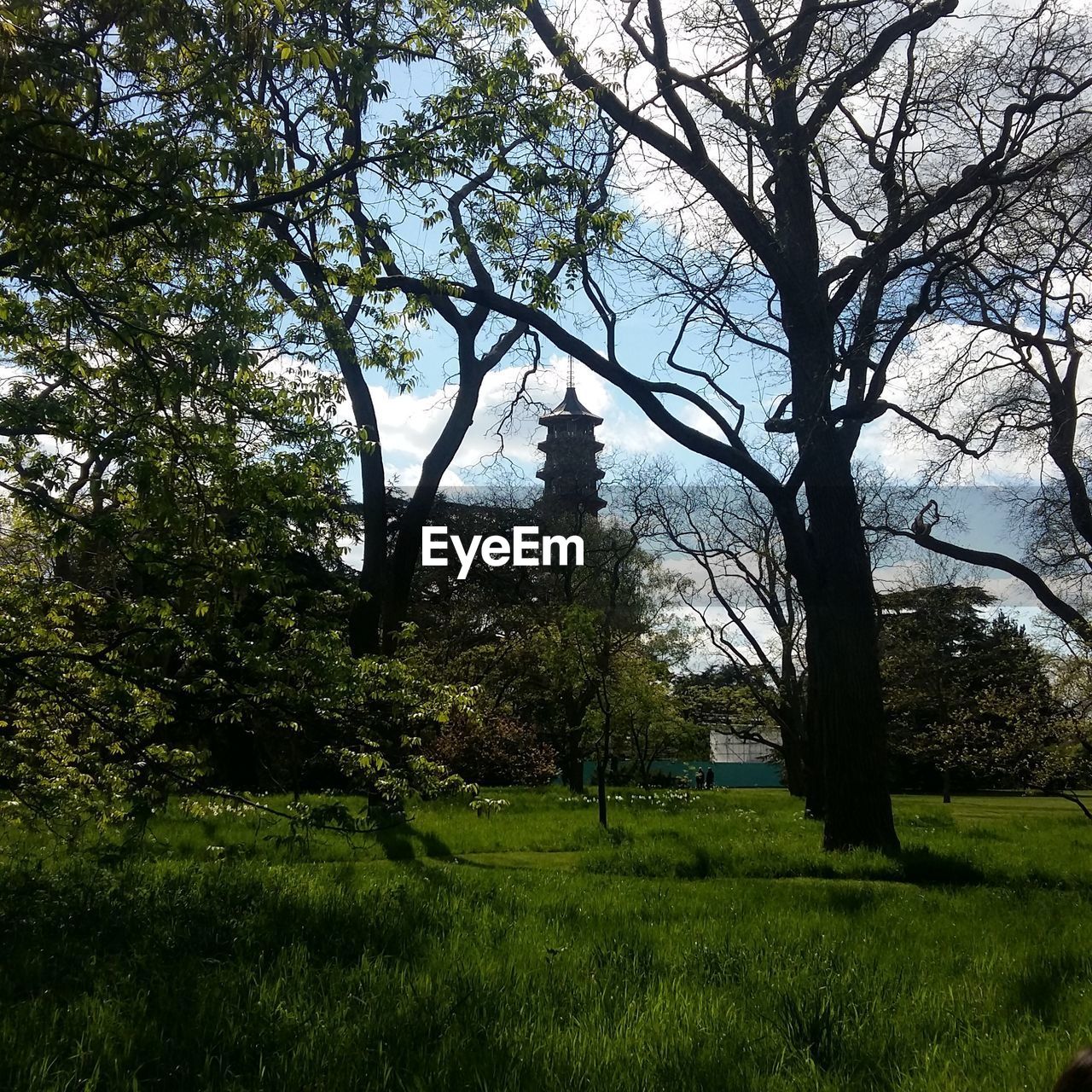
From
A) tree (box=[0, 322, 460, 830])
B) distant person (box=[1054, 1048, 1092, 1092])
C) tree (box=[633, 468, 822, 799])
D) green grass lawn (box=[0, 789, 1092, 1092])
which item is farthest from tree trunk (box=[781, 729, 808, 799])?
distant person (box=[1054, 1048, 1092, 1092])

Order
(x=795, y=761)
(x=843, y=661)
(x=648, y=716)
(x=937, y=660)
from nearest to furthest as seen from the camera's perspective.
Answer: (x=843, y=661) → (x=795, y=761) → (x=648, y=716) → (x=937, y=660)

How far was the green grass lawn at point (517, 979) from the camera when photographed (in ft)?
10.6

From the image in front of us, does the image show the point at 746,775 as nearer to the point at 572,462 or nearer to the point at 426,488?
the point at 572,462

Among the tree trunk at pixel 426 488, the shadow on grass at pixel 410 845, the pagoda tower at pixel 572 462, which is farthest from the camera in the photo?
the pagoda tower at pixel 572 462

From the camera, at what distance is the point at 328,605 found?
7.68 meters

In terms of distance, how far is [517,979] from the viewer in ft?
14.0

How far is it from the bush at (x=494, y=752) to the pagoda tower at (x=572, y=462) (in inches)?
286

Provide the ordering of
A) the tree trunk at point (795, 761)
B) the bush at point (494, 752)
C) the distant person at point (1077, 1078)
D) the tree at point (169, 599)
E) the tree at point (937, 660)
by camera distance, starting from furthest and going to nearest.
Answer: the tree at point (937, 660)
the bush at point (494, 752)
the tree trunk at point (795, 761)
the tree at point (169, 599)
the distant person at point (1077, 1078)

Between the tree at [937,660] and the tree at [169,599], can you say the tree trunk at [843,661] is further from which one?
the tree at [937,660]

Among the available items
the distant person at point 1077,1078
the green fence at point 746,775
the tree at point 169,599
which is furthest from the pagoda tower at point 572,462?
the distant person at point 1077,1078

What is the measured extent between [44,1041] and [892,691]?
33424mm

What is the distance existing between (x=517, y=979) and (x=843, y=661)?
7801mm

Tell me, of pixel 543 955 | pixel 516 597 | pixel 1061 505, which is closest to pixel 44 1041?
pixel 543 955

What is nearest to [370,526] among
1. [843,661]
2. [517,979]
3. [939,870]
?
[843,661]
